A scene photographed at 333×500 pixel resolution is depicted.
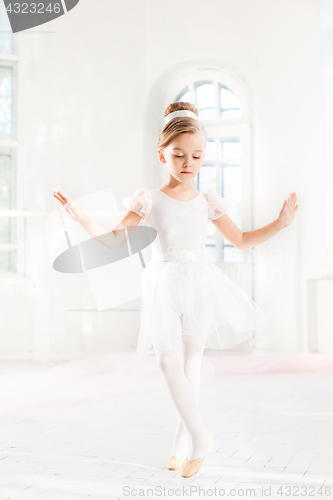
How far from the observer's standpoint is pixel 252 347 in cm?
463

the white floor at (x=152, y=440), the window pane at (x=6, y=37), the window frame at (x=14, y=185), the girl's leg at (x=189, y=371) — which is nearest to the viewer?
the white floor at (x=152, y=440)

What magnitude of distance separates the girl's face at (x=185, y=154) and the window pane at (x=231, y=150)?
308cm

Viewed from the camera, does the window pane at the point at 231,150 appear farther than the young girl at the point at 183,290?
Yes

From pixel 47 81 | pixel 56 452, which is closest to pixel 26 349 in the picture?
Result: pixel 47 81

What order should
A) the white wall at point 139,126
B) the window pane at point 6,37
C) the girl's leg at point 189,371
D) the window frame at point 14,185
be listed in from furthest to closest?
the window pane at point 6,37, the window frame at point 14,185, the white wall at point 139,126, the girl's leg at point 189,371

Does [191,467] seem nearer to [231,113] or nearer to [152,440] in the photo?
[152,440]

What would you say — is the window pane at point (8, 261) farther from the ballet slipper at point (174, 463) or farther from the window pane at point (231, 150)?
the ballet slipper at point (174, 463)

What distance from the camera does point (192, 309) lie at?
179cm

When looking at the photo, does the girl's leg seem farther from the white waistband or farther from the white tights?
the white waistband

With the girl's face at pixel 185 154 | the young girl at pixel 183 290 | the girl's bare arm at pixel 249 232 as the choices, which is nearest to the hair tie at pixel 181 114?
the young girl at pixel 183 290

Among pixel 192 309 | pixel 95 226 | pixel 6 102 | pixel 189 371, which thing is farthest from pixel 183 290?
pixel 6 102

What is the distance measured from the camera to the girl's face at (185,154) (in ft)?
→ 5.95

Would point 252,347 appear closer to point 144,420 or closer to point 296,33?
point 144,420

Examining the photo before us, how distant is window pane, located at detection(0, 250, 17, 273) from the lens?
4.75 m
